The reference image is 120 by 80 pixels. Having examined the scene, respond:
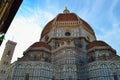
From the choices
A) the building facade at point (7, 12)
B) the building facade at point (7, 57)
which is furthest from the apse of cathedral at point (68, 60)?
the building facade at point (7, 12)

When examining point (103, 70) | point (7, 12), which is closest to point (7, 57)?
point (103, 70)

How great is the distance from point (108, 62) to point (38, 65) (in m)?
11.4

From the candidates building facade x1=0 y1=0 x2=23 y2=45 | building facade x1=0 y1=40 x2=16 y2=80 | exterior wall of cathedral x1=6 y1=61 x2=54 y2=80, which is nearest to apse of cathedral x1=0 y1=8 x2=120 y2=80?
exterior wall of cathedral x1=6 y1=61 x2=54 y2=80

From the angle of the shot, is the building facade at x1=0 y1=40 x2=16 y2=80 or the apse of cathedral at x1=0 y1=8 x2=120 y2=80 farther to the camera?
the building facade at x1=0 y1=40 x2=16 y2=80

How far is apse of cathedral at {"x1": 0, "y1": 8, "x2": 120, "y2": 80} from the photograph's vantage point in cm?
2511

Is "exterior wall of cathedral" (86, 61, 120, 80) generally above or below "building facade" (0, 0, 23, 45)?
below

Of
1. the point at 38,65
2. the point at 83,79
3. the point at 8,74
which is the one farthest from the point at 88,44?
the point at 8,74

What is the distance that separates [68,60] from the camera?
2695 centimetres

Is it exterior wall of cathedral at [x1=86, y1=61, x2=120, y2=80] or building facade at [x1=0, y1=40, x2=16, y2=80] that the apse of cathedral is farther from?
building facade at [x1=0, y1=40, x2=16, y2=80]

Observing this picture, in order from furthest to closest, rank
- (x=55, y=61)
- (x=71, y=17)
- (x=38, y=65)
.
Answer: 1. (x=71, y=17)
2. (x=55, y=61)
3. (x=38, y=65)

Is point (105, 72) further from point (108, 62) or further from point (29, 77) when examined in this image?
point (29, 77)

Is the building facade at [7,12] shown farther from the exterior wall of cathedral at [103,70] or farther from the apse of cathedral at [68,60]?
the exterior wall of cathedral at [103,70]

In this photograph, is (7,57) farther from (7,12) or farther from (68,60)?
(7,12)

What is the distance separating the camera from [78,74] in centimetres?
2578
